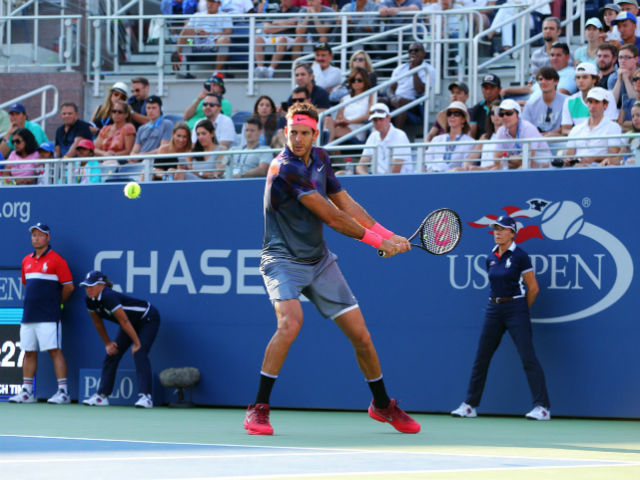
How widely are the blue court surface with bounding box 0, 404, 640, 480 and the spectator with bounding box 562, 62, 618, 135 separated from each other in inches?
119

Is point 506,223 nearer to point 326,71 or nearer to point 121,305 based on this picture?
point 121,305

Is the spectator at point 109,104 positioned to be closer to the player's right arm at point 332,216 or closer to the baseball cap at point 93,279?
the baseball cap at point 93,279

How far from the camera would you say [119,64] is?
1669cm

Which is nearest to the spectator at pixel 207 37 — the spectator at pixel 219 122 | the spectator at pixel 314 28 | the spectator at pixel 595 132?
the spectator at pixel 314 28

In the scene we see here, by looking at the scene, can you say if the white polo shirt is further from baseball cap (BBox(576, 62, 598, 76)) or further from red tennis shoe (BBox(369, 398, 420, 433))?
red tennis shoe (BBox(369, 398, 420, 433))

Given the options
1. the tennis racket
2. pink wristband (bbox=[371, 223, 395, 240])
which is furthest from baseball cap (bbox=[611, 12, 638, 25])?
pink wristband (bbox=[371, 223, 395, 240])

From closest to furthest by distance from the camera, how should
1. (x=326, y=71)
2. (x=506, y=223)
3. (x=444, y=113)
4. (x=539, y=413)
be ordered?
(x=539, y=413)
(x=506, y=223)
(x=444, y=113)
(x=326, y=71)

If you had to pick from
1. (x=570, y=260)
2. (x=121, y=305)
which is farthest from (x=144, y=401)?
(x=570, y=260)

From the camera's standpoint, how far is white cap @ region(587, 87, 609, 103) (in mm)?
9984

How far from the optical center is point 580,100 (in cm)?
1077

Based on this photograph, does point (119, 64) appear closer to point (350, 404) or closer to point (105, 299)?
point (105, 299)

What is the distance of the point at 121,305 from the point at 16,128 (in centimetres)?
399

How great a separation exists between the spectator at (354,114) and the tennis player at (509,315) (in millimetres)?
3277

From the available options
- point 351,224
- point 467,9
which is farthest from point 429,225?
point 467,9
